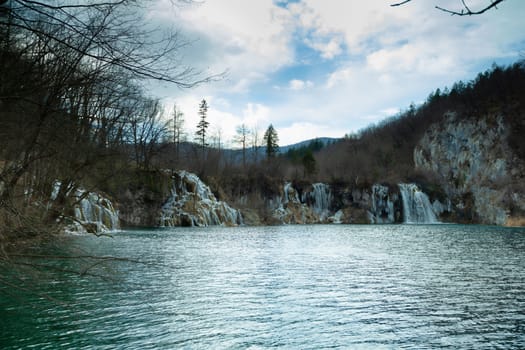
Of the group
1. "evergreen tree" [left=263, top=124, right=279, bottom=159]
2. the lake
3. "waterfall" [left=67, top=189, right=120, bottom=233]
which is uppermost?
"evergreen tree" [left=263, top=124, right=279, bottom=159]

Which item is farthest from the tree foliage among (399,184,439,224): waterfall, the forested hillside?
the forested hillside

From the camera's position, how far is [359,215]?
59.0m

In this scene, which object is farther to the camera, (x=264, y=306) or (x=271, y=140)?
(x=271, y=140)

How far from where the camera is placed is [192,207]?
41812mm

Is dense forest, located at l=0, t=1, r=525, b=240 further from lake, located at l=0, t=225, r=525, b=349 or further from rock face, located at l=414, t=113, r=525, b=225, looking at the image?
rock face, located at l=414, t=113, r=525, b=225

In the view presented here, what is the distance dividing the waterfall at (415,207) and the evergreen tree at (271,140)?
3000cm

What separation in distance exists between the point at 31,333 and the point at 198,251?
38.5 feet

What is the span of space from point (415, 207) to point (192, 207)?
1350 inches

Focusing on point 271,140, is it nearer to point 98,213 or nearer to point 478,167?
point 478,167

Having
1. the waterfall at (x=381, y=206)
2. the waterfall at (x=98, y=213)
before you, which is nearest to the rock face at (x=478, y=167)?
the waterfall at (x=381, y=206)

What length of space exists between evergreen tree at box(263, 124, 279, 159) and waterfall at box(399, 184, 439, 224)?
3000 centimetres

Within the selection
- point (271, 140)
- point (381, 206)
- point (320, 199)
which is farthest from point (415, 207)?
point (271, 140)

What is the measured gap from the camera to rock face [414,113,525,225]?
5666 cm

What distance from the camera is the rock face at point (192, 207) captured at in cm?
4109
